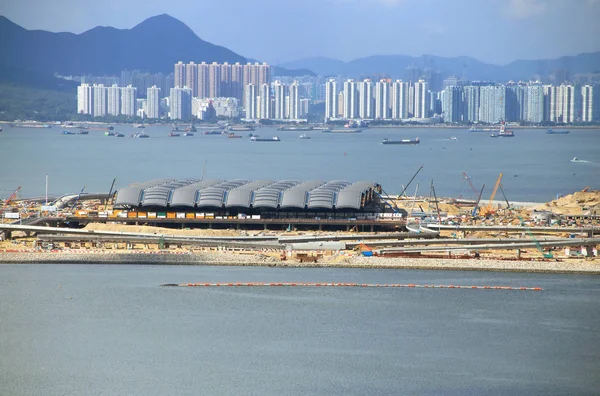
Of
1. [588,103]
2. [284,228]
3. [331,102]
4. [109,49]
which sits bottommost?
[284,228]

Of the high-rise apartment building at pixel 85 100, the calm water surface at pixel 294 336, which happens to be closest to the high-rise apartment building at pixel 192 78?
the high-rise apartment building at pixel 85 100

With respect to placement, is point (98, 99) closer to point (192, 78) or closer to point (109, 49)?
point (192, 78)

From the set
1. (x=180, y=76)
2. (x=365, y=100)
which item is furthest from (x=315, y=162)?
(x=180, y=76)

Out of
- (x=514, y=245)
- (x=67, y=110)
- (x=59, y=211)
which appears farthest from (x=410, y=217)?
(x=67, y=110)

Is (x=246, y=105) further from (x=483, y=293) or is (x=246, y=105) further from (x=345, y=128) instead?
(x=483, y=293)

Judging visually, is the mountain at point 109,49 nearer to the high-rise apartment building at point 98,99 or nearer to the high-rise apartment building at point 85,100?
the high-rise apartment building at point 85,100

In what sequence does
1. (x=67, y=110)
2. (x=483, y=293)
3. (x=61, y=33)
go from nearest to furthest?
1. (x=483, y=293)
2. (x=67, y=110)
3. (x=61, y=33)
